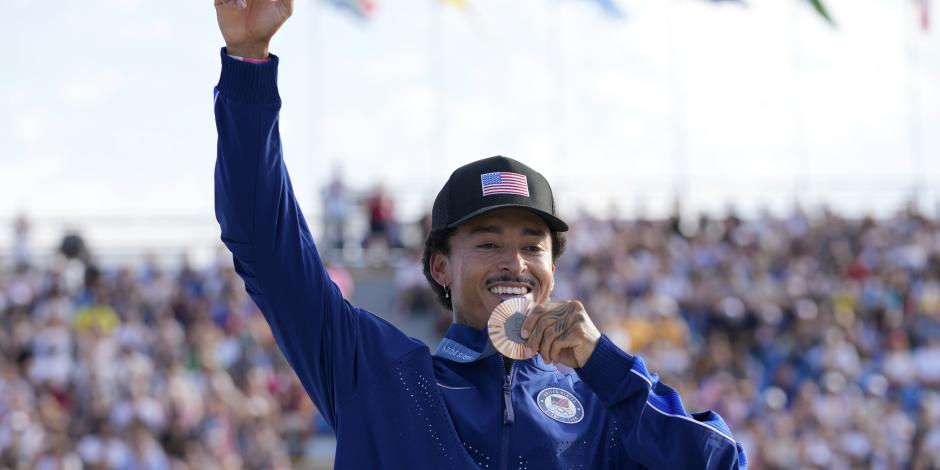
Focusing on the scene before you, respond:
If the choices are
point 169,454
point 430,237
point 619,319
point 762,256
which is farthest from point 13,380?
point 430,237

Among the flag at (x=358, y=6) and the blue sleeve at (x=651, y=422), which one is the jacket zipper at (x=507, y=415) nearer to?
the blue sleeve at (x=651, y=422)

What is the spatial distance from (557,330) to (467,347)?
49 centimetres

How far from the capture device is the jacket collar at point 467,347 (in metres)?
3.74

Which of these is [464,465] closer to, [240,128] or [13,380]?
[240,128]

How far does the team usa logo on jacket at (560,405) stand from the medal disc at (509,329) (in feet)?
0.90

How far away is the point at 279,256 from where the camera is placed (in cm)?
347

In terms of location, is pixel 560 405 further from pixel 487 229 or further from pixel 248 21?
pixel 248 21

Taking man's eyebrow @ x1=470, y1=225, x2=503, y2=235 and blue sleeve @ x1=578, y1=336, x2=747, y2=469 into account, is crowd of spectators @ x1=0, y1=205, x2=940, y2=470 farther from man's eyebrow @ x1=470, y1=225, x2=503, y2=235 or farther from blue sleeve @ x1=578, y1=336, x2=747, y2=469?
blue sleeve @ x1=578, y1=336, x2=747, y2=469

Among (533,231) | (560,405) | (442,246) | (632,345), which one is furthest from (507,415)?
(632,345)

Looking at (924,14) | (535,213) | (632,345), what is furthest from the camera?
(924,14)

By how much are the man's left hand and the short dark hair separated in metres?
0.56

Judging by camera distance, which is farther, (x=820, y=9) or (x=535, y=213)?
(x=820, y=9)

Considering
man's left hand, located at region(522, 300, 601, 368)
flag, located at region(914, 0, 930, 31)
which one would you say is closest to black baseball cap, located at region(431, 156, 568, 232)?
man's left hand, located at region(522, 300, 601, 368)

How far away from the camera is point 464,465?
351 cm
